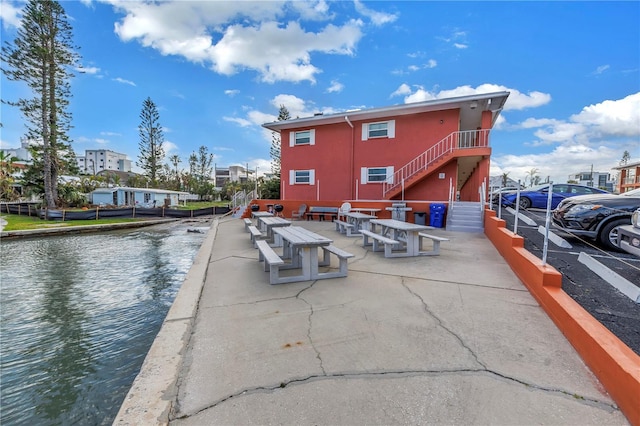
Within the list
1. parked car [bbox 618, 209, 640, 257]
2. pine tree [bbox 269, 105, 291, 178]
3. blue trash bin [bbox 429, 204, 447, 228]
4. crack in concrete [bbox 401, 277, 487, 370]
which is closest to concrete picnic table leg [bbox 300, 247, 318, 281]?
crack in concrete [bbox 401, 277, 487, 370]

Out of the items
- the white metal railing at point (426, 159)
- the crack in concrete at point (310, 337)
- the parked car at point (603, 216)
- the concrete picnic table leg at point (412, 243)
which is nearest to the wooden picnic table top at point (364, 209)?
the white metal railing at point (426, 159)

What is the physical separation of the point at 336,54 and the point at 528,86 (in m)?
11.1

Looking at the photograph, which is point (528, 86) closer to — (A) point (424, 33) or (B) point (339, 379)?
(A) point (424, 33)

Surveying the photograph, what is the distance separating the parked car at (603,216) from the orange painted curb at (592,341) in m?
3.37

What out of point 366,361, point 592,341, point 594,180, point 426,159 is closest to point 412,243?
point 592,341

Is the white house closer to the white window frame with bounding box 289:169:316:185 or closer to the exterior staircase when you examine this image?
the white window frame with bounding box 289:169:316:185

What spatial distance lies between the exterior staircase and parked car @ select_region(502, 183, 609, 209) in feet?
15.9

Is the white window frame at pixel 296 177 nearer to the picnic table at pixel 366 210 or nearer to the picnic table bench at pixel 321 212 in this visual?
the picnic table bench at pixel 321 212

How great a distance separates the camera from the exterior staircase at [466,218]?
372 inches

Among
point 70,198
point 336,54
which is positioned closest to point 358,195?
point 336,54

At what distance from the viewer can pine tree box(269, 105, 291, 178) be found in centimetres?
3356

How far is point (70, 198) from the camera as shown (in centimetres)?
2422

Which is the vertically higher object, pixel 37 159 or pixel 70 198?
pixel 37 159

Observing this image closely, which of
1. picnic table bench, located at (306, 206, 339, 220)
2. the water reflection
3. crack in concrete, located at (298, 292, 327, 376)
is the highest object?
picnic table bench, located at (306, 206, 339, 220)
